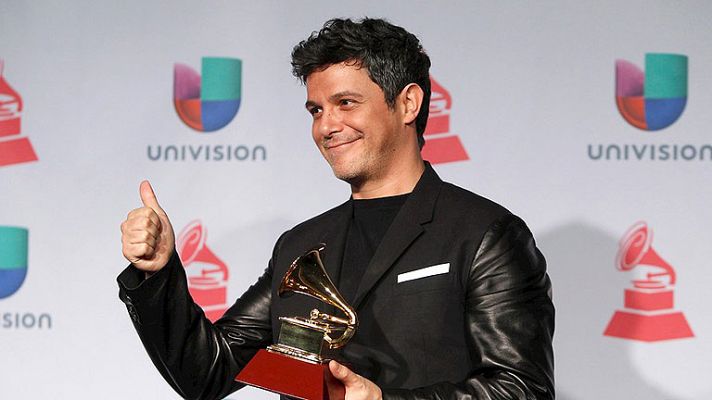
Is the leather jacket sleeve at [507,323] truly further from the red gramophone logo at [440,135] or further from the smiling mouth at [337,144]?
the red gramophone logo at [440,135]

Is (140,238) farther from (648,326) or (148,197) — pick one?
(648,326)

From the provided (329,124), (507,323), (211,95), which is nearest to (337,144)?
(329,124)

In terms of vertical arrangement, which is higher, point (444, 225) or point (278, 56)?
point (278, 56)

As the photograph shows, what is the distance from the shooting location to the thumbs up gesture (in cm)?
185

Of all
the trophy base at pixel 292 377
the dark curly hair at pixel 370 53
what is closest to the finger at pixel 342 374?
the trophy base at pixel 292 377

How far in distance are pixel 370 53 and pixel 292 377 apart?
77 cm

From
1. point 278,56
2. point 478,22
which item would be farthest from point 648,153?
point 278,56

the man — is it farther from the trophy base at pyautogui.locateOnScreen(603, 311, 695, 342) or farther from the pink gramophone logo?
the trophy base at pyautogui.locateOnScreen(603, 311, 695, 342)

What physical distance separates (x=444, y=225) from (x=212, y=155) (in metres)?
1.42

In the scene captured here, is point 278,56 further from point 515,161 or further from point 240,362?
point 240,362

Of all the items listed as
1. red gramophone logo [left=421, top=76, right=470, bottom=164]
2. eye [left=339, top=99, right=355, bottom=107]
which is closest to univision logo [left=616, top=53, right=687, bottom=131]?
red gramophone logo [left=421, top=76, right=470, bottom=164]

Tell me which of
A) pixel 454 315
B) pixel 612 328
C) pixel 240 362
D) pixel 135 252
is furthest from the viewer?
pixel 612 328

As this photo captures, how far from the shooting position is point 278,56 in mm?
3318

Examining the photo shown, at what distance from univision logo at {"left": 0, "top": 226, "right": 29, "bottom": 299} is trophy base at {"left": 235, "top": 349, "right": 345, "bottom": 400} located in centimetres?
184
